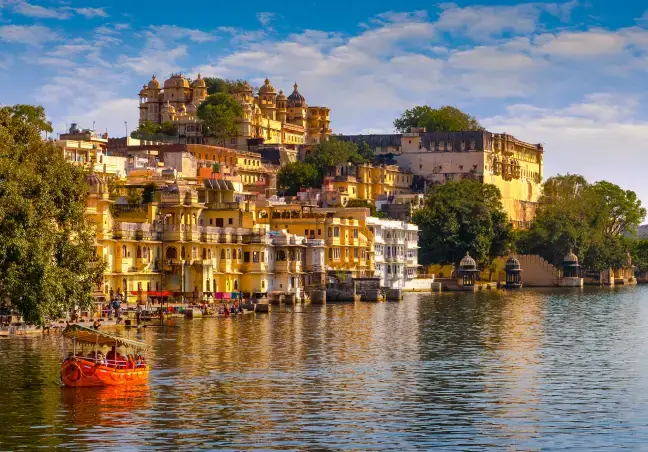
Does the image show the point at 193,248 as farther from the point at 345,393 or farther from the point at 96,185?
the point at 345,393

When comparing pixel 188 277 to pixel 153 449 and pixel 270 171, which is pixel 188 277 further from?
pixel 270 171

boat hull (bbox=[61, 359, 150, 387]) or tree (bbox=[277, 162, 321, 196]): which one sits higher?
tree (bbox=[277, 162, 321, 196])

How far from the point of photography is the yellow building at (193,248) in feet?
327

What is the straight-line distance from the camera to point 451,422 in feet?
144

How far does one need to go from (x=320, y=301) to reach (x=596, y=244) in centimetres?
8019

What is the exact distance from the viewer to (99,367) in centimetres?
5134

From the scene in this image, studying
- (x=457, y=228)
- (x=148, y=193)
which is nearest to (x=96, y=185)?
(x=148, y=193)

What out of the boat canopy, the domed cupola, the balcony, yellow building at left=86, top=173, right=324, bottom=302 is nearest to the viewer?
the boat canopy

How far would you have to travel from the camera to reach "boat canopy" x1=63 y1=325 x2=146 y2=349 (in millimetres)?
52344

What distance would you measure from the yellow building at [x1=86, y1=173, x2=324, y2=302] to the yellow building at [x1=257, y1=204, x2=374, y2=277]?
6.52 metres

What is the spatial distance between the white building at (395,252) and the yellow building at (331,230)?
4370mm

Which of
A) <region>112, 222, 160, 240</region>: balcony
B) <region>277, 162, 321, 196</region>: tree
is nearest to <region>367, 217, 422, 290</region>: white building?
<region>277, 162, 321, 196</region>: tree

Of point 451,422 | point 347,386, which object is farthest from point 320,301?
point 451,422

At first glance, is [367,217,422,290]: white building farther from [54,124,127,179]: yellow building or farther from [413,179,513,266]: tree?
[54,124,127,179]: yellow building
